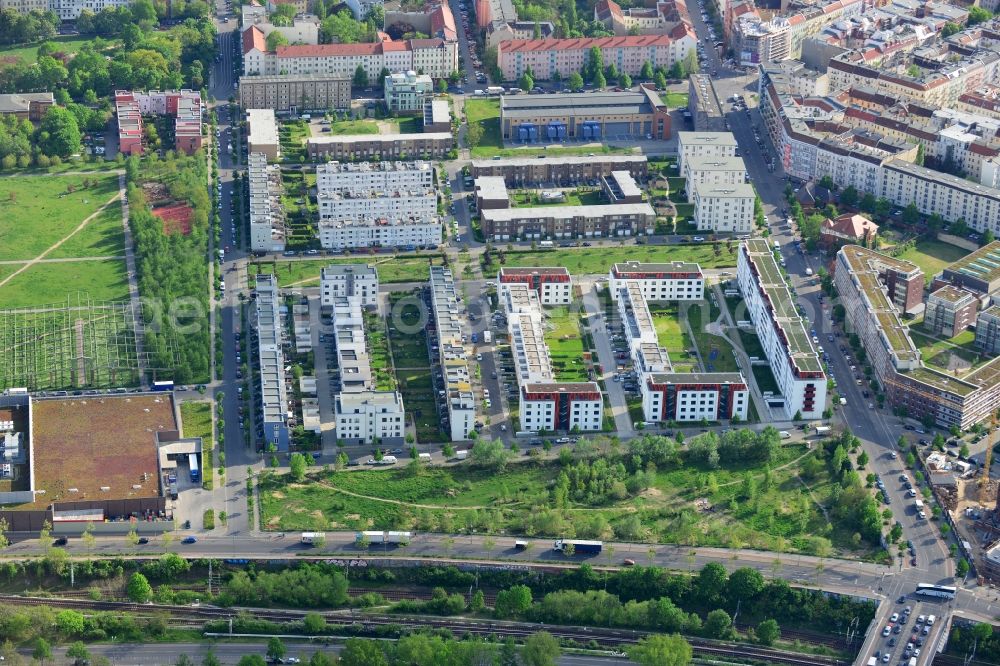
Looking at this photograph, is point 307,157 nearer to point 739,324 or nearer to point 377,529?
point 739,324

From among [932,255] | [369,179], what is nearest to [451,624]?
[369,179]

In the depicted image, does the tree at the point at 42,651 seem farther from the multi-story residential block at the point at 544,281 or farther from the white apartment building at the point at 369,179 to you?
the white apartment building at the point at 369,179

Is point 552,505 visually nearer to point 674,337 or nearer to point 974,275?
point 674,337

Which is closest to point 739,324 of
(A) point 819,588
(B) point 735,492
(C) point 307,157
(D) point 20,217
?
(B) point 735,492

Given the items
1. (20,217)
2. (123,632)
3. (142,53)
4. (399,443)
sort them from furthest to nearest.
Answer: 1. (142,53)
2. (20,217)
3. (399,443)
4. (123,632)

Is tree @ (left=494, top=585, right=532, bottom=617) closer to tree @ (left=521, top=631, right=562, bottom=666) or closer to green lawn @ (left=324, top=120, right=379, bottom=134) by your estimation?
tree @ (left=521, top=631, right=562, bottom=666)

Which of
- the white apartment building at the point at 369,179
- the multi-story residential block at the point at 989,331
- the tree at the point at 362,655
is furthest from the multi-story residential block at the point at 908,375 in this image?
the tree at the point at 362,655
